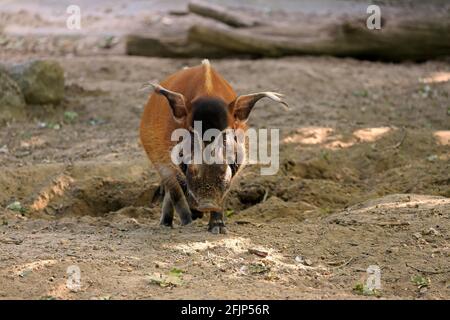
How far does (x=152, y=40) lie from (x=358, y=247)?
898 cm

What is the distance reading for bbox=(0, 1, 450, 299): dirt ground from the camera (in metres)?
6.17

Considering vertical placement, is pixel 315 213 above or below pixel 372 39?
below

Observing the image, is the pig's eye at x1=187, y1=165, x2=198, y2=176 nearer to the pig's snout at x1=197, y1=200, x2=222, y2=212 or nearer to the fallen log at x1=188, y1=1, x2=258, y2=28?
the pig's snout at x1=197, y1=200, x2=222, y2=212

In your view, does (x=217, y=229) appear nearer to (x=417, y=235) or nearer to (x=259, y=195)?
(x=417, y=235)

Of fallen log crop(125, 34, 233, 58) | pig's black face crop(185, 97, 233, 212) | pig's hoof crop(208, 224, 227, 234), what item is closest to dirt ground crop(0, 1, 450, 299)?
pig's hoof crop(208, 224, 227, 234)

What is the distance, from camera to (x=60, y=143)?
1067cm

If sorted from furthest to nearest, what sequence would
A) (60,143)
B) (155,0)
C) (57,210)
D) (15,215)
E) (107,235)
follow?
(155,0), (60,143), (57,210), (15,215), (107,235)

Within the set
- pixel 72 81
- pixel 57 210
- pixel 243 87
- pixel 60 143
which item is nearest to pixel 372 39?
pixel 243 87

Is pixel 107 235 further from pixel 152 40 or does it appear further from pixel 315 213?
pixel 152 40

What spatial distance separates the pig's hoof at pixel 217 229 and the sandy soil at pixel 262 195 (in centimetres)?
10

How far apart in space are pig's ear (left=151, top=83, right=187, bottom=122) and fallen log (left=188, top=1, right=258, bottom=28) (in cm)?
800

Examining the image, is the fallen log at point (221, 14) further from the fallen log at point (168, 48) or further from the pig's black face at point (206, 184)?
the pig's black face at point (206, 184)

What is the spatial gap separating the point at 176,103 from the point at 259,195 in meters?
2.34

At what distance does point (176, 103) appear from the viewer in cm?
712
